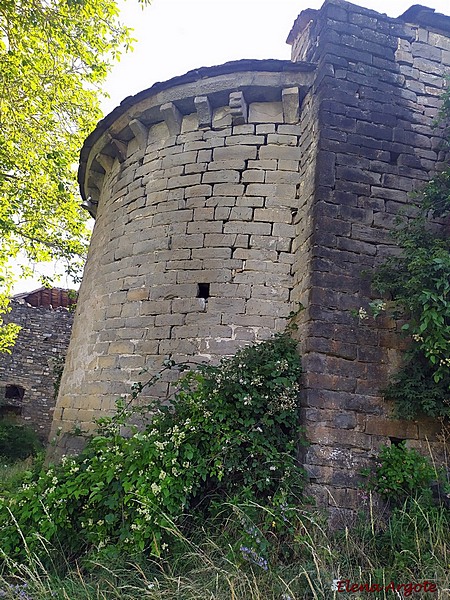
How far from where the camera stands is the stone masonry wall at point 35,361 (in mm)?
13070

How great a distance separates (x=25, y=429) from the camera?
1221 centimetres

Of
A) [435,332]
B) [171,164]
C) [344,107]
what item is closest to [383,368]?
[435,332]

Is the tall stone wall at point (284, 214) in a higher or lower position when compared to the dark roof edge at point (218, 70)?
lower

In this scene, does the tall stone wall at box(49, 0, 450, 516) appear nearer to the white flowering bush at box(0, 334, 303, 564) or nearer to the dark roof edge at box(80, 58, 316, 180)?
the dark roof edge at box(80, 58, 316, 180)

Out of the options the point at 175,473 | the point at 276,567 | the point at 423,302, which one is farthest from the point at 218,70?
the point at 276,567

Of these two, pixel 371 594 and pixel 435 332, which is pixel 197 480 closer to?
pixel 371 594

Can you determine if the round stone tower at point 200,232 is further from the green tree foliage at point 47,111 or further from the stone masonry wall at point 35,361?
the stone masonry wall at point 35,361

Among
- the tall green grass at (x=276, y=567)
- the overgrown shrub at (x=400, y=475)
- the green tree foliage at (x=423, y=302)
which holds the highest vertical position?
the green tree foliage at (x=423, y=302)

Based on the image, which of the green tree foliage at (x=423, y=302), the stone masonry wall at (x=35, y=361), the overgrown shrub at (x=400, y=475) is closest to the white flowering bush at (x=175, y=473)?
the overgrown shrub at (x=400, y=475)

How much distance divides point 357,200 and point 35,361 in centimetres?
1198

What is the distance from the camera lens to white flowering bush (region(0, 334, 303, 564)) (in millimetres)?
3309

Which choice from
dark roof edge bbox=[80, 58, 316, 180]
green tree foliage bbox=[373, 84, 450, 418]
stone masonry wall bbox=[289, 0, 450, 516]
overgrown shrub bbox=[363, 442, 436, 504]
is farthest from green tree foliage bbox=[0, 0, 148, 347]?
overgrown shrub bbox=[363, 442, 436, 504]

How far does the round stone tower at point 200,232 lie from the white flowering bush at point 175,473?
2.78 ft

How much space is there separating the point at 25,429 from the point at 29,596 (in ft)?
34.5
